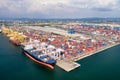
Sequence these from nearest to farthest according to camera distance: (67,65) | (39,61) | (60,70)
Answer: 1. (60,70)
2. (67,65)
3. (39,61)

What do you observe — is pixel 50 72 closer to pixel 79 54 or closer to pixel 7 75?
pixel 7 75

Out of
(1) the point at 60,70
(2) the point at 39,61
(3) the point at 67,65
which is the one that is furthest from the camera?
(2) the point at 39,61

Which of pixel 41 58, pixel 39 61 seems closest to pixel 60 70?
pixel 41 58

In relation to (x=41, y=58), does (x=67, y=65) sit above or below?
below

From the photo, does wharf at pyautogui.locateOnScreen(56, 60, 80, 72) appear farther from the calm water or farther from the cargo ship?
the cargo ship

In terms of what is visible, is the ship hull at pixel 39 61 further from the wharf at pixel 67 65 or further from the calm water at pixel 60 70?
the wharf at pixel 67 65

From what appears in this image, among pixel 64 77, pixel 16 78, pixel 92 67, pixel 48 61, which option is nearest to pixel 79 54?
pixel 92 67

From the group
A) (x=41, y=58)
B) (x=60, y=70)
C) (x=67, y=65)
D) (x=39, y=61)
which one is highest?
(x=41, y=58)

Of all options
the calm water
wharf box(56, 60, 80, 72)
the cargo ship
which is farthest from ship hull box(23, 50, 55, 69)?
wharf box(56, 60, 80, 72)

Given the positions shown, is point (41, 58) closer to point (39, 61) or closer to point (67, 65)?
point (39, 61)

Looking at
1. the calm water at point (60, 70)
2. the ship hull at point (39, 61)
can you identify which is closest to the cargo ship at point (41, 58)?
the ship hull at point (39, 61)
